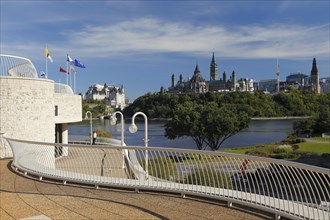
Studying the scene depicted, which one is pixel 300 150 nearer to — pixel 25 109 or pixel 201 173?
pixel 25 109

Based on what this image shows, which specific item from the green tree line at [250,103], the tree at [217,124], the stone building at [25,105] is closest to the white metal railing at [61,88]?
the stone building at [25,105]

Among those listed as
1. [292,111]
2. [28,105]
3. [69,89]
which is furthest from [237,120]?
[292,111]

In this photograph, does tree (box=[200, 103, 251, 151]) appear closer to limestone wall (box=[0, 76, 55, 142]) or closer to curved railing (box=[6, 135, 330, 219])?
limestone wall (box=[0, 76, 55, 142])

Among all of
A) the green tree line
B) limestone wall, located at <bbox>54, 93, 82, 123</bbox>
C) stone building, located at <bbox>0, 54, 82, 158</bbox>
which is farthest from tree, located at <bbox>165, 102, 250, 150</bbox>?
the green tree line

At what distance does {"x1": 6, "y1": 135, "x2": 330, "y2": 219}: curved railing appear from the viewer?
536 cm

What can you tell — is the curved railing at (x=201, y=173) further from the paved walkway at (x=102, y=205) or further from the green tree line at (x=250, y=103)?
the green tree line at (x=250, y=103)

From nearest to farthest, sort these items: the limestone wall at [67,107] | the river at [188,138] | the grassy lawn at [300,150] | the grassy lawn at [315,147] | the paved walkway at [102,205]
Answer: the paved walkway at [102,205]
the limestone wall at [67,107]
the grassy lawn at [300,150]
the grassy lawn at [315,147]
the river at [188,138]

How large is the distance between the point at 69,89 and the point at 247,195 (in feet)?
65.6

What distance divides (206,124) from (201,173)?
35737 mm

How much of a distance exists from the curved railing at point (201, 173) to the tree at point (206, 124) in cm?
3262

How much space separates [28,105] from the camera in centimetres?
1631

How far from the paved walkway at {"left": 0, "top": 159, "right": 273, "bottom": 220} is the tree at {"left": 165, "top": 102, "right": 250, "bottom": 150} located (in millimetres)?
34795

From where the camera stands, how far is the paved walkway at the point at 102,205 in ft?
20.1

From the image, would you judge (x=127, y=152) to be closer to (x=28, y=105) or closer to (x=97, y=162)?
(x=97, y=162)
